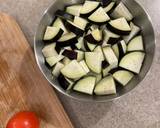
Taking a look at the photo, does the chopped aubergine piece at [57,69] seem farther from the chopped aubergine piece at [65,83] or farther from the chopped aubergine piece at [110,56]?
the chopped aubergine piece at [110,56]

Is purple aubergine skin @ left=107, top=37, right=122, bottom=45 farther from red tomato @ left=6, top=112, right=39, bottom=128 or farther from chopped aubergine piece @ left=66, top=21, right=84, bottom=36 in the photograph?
red tomato @ left=6, top=112, right=39, bottom=128

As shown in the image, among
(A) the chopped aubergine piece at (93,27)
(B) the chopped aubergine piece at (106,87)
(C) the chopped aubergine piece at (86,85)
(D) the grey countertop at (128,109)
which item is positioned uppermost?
(A) the chopped aubergine piece at (93,27)

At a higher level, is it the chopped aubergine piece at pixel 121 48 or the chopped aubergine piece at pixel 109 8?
A: the chopped aubergine piece at pixel 109 8

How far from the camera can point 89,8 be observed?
0.97 m

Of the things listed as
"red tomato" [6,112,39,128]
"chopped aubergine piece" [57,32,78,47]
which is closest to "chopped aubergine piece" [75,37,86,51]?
"chopped aubergine piece" [57,32,78,47]

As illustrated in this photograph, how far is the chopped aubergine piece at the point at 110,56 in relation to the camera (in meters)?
0.92

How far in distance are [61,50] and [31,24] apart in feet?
0.76

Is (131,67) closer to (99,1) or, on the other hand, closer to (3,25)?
(99,1)

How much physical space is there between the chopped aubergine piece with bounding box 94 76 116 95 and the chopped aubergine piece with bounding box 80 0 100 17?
214mm

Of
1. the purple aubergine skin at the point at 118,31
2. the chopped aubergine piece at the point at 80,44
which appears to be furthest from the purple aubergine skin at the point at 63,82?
the purple aubergine skin at the point at 118,31

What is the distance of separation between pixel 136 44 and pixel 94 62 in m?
0.14

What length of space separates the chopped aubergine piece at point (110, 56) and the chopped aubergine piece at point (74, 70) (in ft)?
0.27

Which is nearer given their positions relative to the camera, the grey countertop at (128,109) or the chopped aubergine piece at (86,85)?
the chopped aubergine piece at (86,85)

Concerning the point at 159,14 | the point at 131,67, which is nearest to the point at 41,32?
the point at 131,67
